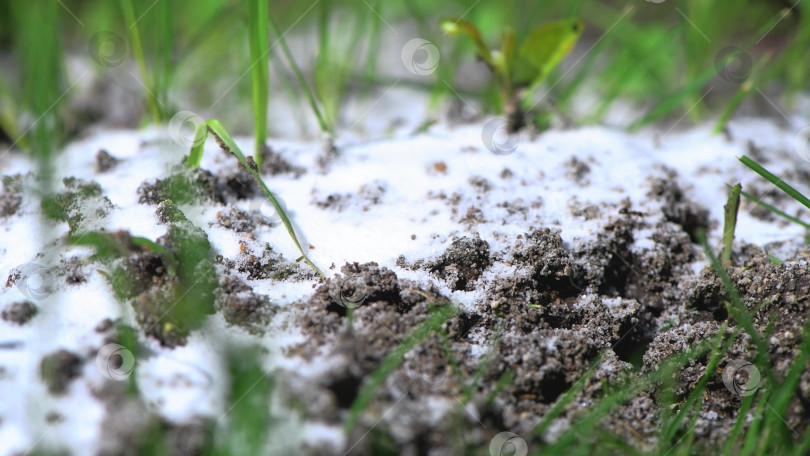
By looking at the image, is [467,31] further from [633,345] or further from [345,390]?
[345,390]

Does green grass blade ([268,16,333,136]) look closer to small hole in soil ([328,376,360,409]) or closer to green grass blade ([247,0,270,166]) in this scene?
green grass blade ([247,0,270,166])

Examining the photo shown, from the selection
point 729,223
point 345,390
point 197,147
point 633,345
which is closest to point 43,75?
point 197,147

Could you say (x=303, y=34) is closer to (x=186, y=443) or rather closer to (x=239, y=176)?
(x=239, y=176)

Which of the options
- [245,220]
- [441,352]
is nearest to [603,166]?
[441,352]

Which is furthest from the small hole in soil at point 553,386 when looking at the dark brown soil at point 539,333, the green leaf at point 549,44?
the green leaf at point 549,44

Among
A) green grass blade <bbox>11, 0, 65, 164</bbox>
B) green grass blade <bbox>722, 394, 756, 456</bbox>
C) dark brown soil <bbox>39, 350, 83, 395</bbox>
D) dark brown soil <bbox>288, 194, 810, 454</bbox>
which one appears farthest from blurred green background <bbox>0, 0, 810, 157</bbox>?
green grass blade <bbox>722, 394, 756, 456</bbox>

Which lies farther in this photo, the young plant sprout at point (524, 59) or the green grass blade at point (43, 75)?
the young plant sprout at point (524, 59)

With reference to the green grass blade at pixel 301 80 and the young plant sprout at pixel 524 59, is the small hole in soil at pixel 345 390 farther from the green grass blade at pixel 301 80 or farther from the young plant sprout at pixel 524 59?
the young plant sprout at pixel 524 59

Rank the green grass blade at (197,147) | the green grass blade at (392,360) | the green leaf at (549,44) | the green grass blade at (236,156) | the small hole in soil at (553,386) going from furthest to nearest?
the green leaf at (549,44) < the green grass blade at (197,147) < the green grass blade at (236,156) < the small hole in soil at (553,386) < the green grass blade at (392,360)
